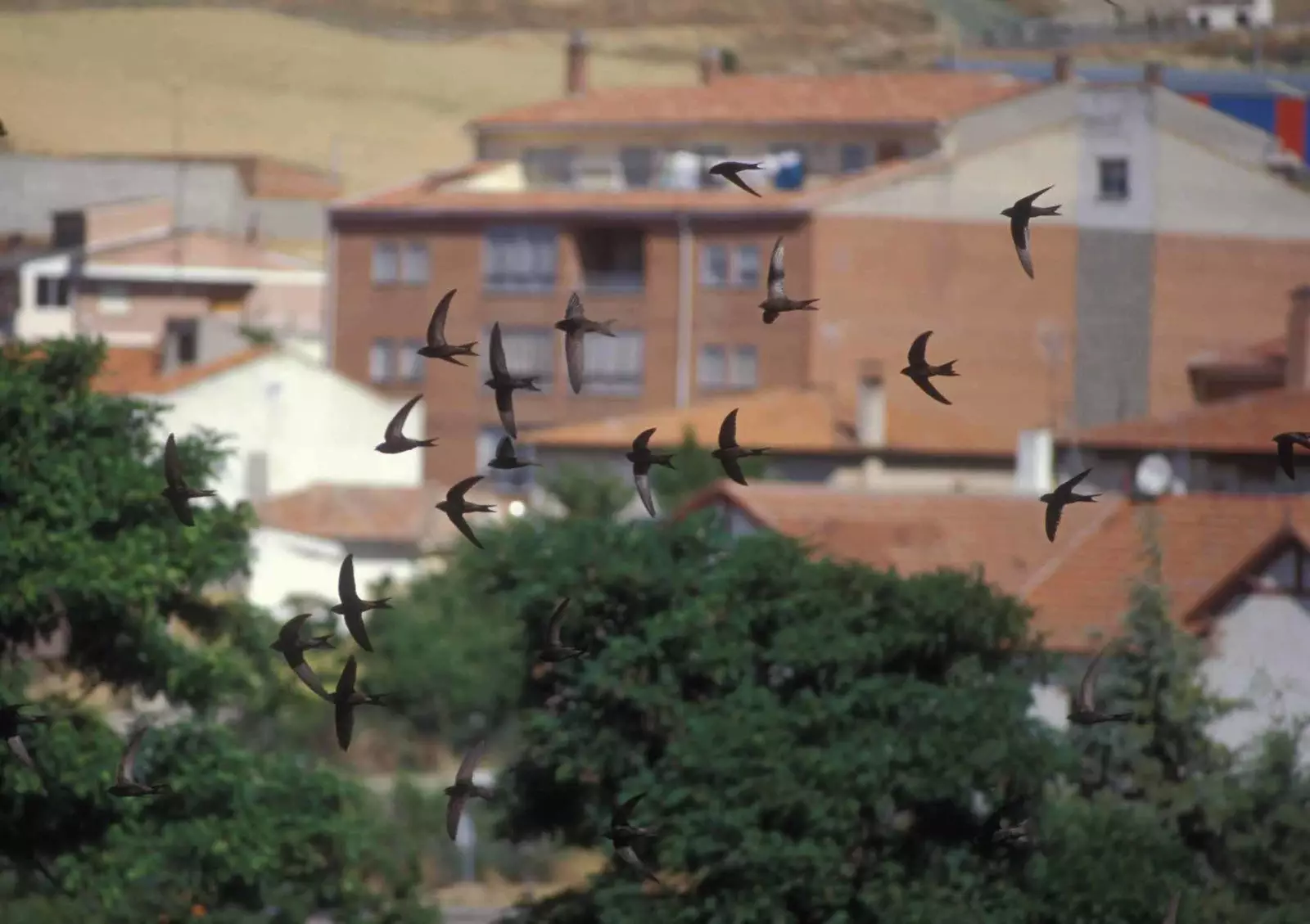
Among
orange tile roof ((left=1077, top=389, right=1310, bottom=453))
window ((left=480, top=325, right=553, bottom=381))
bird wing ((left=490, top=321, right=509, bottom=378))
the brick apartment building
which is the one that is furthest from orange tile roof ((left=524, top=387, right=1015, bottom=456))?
bird wing ((left=490, top=321, right=509, bottom=378))

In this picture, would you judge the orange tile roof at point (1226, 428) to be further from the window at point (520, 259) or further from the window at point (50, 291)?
the window at point (50, 291)

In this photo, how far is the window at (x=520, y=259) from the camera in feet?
125

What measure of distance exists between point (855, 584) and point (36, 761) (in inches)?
197

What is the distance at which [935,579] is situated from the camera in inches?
690

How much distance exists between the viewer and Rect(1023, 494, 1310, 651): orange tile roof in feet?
65.8

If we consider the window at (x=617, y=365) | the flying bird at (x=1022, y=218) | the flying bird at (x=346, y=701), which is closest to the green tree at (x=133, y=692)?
the flying bird at (x=346, y=701)

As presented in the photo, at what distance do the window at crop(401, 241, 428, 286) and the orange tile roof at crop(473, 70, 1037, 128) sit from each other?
364cm

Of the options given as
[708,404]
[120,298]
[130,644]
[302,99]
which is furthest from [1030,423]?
[302,99]

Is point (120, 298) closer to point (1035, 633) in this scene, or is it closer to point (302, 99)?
point (302, 99)

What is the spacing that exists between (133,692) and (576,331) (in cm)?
960

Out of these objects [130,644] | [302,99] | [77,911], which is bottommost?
[77,911]

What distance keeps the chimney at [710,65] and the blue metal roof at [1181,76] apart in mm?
3488

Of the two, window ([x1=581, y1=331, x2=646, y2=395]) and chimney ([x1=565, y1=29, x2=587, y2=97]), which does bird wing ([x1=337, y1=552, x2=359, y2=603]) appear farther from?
chimney ([x1=565, y1=29, x2=587, y2=97])

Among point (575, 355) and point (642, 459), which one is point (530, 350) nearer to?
point (575, 355)
